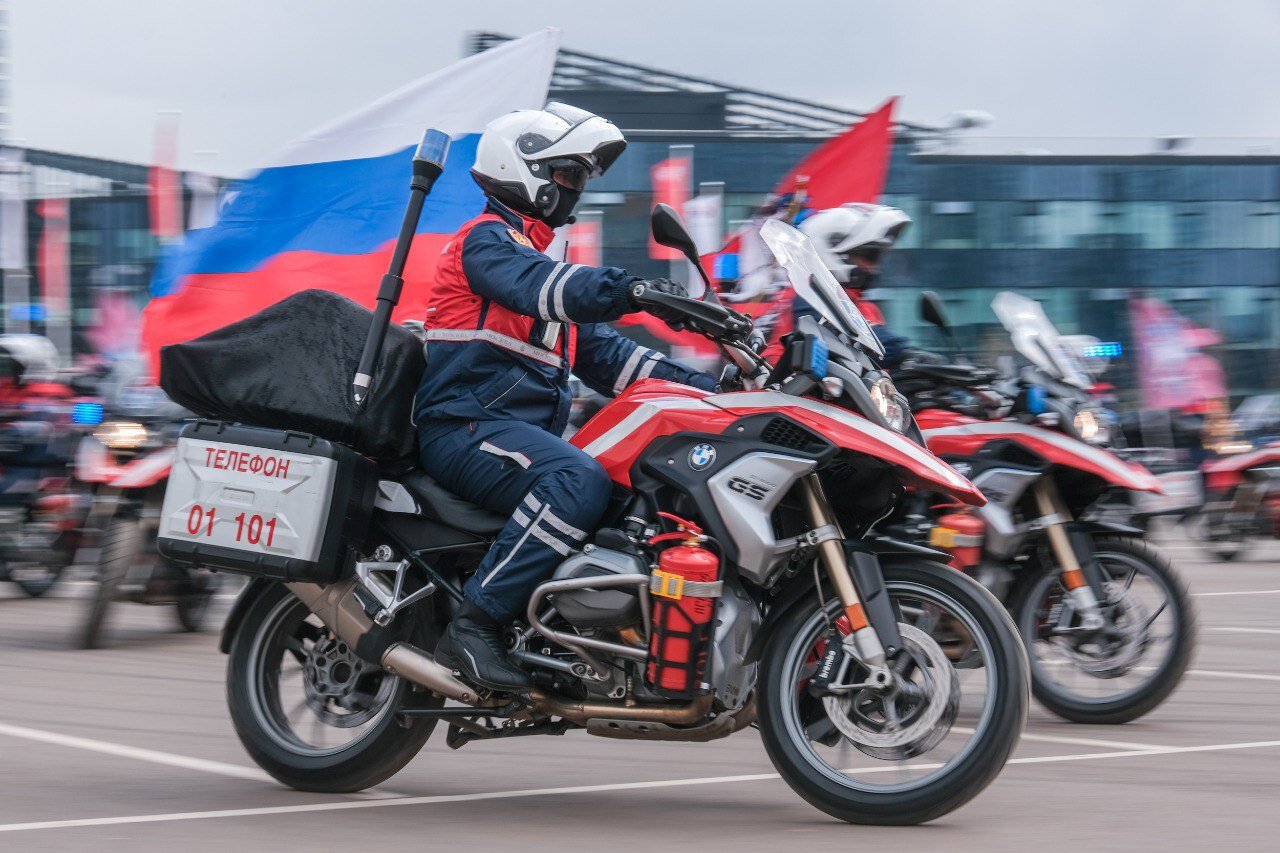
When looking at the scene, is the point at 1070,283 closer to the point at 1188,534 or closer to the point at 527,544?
the point at 1188,534

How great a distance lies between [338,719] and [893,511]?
6.38 feet

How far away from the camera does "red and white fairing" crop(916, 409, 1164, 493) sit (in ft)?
23.7

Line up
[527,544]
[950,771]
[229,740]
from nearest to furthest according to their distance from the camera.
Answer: [950,771] → [527,544] → [229,740]

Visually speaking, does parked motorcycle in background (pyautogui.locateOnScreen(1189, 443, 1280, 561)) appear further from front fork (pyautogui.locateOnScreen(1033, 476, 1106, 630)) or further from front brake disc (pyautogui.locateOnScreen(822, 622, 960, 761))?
front brake disc (pyautogui.locateOnScreen(822, 622, 960, 761))

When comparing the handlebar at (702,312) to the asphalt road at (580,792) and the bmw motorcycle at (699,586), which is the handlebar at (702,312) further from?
the asphalt road at (580,792)

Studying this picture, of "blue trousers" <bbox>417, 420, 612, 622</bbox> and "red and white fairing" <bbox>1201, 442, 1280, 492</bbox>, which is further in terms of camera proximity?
"red and white fairing" <bbox>1201, 442, 1280, 492</bbox>

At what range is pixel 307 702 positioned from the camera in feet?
18.5

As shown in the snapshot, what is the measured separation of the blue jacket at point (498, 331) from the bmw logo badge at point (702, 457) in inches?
18.2

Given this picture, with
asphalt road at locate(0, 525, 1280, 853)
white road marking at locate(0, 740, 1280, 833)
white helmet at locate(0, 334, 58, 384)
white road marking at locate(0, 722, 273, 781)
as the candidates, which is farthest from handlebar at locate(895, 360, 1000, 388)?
white helmet at locate(0, 334, 58, 384)

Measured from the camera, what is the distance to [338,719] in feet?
18.4

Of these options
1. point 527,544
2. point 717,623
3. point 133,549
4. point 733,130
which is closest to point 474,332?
point 527,544

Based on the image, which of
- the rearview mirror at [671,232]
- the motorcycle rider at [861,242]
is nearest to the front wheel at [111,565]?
the motorcycle rider at [861,242]

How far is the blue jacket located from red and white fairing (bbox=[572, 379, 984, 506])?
23 cm

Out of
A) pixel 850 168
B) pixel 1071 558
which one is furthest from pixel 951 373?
pixel 850 168
